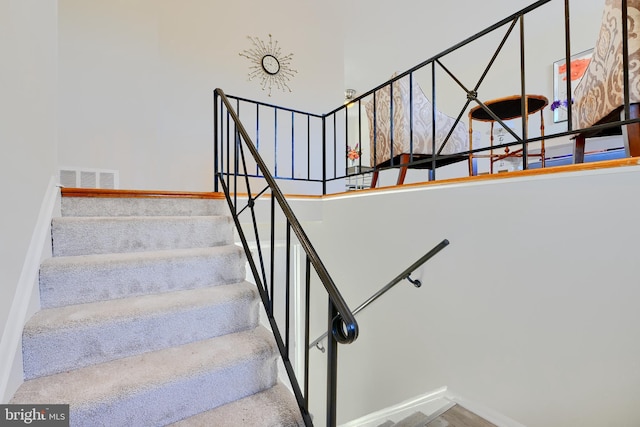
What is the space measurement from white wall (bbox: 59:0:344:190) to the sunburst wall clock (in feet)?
0.26

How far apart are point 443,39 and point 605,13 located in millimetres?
3780

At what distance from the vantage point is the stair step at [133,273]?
127 centimetres

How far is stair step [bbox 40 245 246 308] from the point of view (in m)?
1.27

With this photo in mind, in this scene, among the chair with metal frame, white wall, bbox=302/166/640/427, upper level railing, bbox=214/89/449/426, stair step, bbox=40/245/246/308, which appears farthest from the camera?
the chair with metal frame

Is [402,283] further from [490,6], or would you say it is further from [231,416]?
[490,6]

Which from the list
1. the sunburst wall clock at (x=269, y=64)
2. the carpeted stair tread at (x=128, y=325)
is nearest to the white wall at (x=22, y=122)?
the carpeted stair tread at (x=128, y=325)

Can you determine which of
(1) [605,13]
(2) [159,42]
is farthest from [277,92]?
(1) [605,13]

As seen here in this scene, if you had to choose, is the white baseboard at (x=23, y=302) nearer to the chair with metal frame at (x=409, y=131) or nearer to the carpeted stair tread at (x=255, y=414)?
the carpeted stair tread at (x=255, y=414)

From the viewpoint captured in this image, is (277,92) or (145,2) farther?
(277,92)

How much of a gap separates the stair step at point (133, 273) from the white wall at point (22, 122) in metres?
0.20

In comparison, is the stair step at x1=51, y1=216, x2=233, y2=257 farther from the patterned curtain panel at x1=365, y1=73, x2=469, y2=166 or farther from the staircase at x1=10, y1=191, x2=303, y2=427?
the patterned curtain panel at x1=365, y1=73, x2=469, y2=166

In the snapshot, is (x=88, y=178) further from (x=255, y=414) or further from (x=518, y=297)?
(x=518, y=297)

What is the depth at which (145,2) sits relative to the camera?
126 inches

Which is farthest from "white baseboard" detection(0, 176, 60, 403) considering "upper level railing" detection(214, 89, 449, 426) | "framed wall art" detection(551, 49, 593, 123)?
"framed wall art" detection(551, 49, 593, 123)
